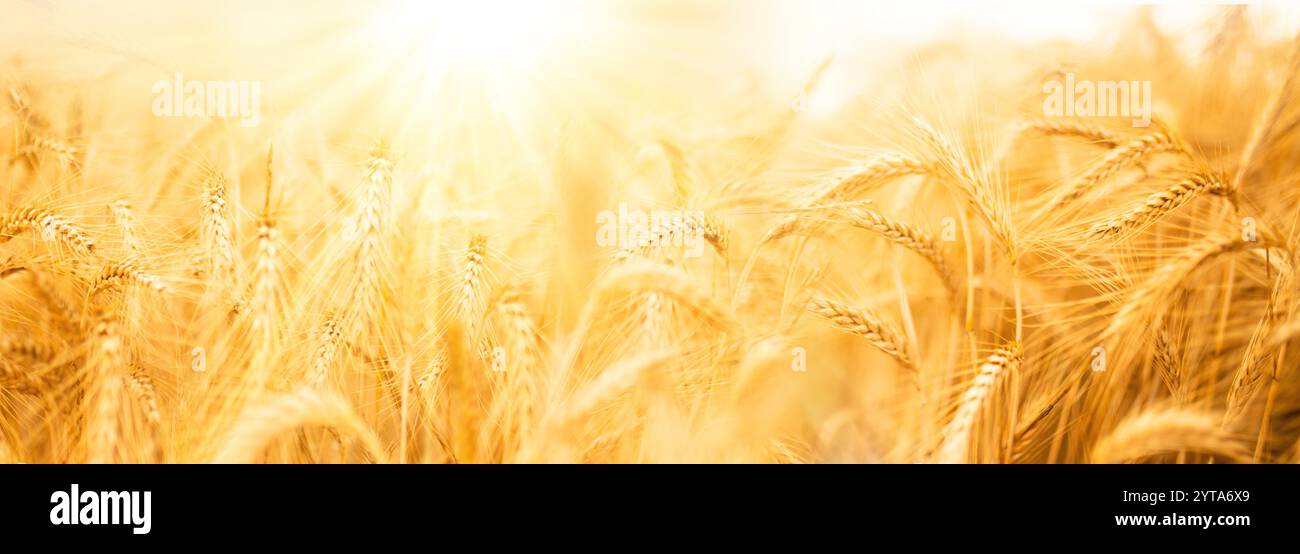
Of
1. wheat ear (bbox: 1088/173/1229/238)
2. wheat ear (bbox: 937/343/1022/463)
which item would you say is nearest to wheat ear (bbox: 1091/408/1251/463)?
wheat ear (bbox: 937/343/1022/463)

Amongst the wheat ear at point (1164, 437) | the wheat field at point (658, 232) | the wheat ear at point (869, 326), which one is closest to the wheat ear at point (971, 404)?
the wheat field at point (658, 232)

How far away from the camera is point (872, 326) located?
1704 millimetres

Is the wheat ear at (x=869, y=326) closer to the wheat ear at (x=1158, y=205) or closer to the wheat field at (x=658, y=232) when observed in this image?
the wheat field at (x=658, y=232)

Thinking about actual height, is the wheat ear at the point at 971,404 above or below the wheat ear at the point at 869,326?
below

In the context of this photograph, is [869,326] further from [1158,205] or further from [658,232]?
[1158,205]

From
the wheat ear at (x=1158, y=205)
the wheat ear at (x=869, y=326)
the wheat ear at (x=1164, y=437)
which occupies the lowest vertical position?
the wheat ear at (x=1164, y=437)

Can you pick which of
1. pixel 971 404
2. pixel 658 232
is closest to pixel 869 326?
pixel 971 404

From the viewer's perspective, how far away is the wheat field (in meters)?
1.67

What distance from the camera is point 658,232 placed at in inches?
65.9

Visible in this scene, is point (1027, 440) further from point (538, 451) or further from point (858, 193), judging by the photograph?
point (538, 451)

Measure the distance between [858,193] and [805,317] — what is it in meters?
0.33

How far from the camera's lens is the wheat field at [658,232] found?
1.67 meters
